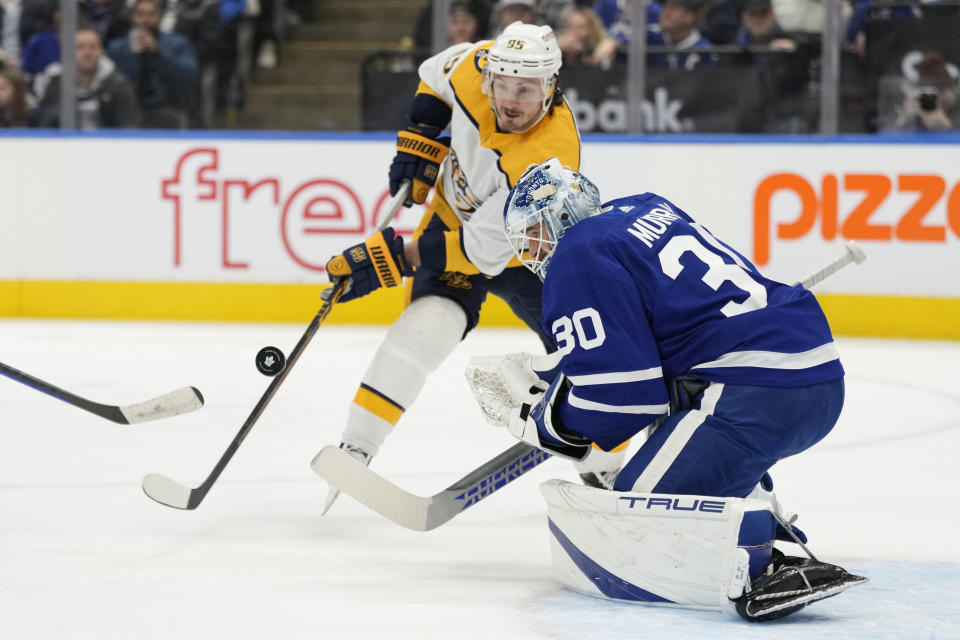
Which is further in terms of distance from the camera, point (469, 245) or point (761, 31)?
point (761, 31)

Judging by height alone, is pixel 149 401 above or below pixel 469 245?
below

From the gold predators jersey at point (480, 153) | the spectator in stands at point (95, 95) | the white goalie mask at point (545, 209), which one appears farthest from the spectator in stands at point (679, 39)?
the white goalie mask at point (545, 209)

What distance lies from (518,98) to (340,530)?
0.90m

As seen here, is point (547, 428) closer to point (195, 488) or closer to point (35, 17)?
point (195, 488)

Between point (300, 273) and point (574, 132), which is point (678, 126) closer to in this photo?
point (300, 273)

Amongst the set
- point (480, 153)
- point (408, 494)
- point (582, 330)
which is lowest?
point (408, 494)

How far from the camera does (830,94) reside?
19.7ft

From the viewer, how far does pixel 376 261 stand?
3033mm

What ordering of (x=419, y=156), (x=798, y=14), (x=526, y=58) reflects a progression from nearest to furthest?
1. (x=526, y=58)
2. (x=419, y=156)
3. (x=798, y=14)

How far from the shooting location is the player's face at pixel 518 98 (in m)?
2.96

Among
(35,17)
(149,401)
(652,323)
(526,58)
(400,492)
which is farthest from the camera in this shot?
(35,17)

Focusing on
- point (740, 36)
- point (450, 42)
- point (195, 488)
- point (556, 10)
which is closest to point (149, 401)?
point (195, 488)

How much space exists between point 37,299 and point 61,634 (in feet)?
14.8

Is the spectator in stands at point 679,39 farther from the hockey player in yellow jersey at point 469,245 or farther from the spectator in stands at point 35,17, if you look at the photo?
the hockey player in yellow jersey at point 469,245
